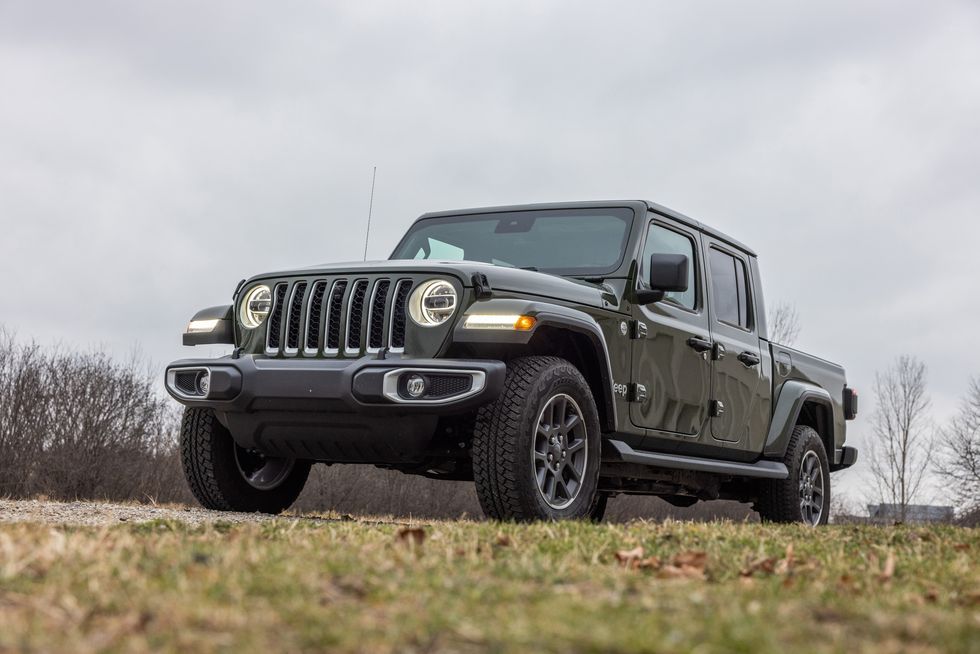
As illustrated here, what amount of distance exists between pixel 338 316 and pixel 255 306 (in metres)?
0.68

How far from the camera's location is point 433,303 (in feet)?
20.9

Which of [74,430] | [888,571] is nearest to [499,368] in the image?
[888,571]

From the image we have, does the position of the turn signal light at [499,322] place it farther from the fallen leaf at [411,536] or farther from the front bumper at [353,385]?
the fallen leaf at [411,536]

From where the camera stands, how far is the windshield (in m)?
7.72

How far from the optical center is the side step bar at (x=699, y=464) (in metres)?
7.18

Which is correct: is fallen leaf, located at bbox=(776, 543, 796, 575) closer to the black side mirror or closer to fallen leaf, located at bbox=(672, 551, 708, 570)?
fallen leaf, located at bbox=(672, 551, 708, 570)

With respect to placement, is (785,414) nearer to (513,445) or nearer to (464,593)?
(513,445)

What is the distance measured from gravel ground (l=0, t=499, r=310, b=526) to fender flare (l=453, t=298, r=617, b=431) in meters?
1.55

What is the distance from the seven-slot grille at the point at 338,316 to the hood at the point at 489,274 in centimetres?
7

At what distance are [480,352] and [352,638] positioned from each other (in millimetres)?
3817

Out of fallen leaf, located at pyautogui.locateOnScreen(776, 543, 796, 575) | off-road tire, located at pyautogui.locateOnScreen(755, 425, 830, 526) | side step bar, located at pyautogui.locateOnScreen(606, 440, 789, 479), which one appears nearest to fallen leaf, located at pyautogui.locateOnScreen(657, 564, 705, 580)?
fallen leaf, located at pyautogui.locateOnScreen(776, 543, 796, 575)

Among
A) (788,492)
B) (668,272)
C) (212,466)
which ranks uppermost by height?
(668,272)

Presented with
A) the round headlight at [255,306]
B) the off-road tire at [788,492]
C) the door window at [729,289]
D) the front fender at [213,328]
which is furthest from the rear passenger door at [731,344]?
the front fender at [213,328]

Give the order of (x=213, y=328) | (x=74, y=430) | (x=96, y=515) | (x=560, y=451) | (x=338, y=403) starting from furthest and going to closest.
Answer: (x=74, y=430), (x=213, y=328), (x=96, y=515), (x=560, y=451), (x=338, y=403)
